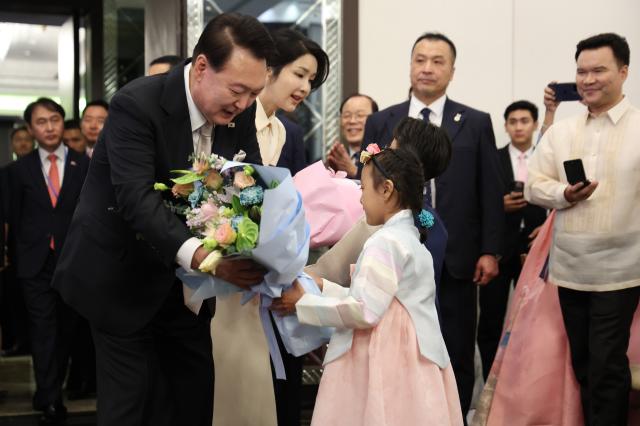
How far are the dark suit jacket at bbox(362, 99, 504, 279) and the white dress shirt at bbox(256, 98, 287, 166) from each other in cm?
82

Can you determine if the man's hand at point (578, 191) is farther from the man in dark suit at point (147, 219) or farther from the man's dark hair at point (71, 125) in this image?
the man's dark hair at point (71, 125)

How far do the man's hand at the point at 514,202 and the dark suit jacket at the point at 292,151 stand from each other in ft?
6.40

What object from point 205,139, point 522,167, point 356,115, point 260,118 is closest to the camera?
point 205,139

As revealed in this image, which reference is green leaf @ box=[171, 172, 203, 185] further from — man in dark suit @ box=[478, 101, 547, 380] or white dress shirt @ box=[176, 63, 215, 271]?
man in dark suit @ box=[478, 101, 547, 380]

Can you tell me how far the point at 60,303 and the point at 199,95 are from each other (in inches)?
120

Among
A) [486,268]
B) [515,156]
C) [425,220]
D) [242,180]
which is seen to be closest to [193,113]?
[242,180]

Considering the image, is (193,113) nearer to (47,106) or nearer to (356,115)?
(356,115)

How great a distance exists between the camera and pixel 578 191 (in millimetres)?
3854

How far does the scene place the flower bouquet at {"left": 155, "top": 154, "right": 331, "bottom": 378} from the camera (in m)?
2.46

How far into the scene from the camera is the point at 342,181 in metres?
3.34

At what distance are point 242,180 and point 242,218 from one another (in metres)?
0.10

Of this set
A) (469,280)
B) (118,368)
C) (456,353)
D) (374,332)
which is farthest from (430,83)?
(118,368)

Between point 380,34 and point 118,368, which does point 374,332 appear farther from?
point 380,34

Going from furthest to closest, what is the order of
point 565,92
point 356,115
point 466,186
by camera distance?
1. point 356,115
2. point 565,92
3. point 466,186
